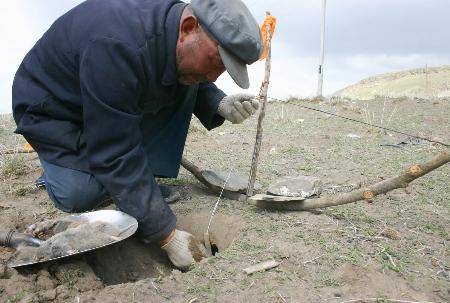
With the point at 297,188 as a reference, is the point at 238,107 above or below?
above

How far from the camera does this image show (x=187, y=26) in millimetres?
1997

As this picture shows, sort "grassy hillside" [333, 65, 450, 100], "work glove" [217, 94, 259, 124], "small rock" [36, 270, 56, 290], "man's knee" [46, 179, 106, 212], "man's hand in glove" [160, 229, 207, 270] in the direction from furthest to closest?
"grassy hillside" [333, 65, 450, 100] < "work glove" [217, 94, 259, 124] < "man's knee" [46, 179, 106, 212] < "man's hand in glove" [160, 229, 207, 270] < "small rock" [36, 270, 56, 290]

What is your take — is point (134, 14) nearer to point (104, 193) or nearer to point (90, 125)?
point (90, 125)

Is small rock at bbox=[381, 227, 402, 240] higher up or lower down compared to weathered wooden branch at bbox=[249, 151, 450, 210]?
lower down

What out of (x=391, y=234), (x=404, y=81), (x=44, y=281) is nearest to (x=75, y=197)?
(x=44, y=281)

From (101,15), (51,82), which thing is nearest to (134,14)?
(101,15)

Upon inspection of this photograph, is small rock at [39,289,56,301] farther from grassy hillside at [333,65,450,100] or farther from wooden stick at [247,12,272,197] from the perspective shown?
grassy hillside at [333,65,450,100]

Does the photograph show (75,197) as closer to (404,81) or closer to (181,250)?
(181,250)

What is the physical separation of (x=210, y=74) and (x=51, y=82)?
87cm

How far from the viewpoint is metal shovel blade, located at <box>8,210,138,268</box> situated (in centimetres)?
186

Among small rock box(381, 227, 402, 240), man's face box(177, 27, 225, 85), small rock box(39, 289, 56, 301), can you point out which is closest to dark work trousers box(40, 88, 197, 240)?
man's face box(177, 27, 225, 85)

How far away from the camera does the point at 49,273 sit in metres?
1.90

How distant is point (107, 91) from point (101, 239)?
0.66 metres

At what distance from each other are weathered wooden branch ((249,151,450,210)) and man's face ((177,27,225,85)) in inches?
30.2
